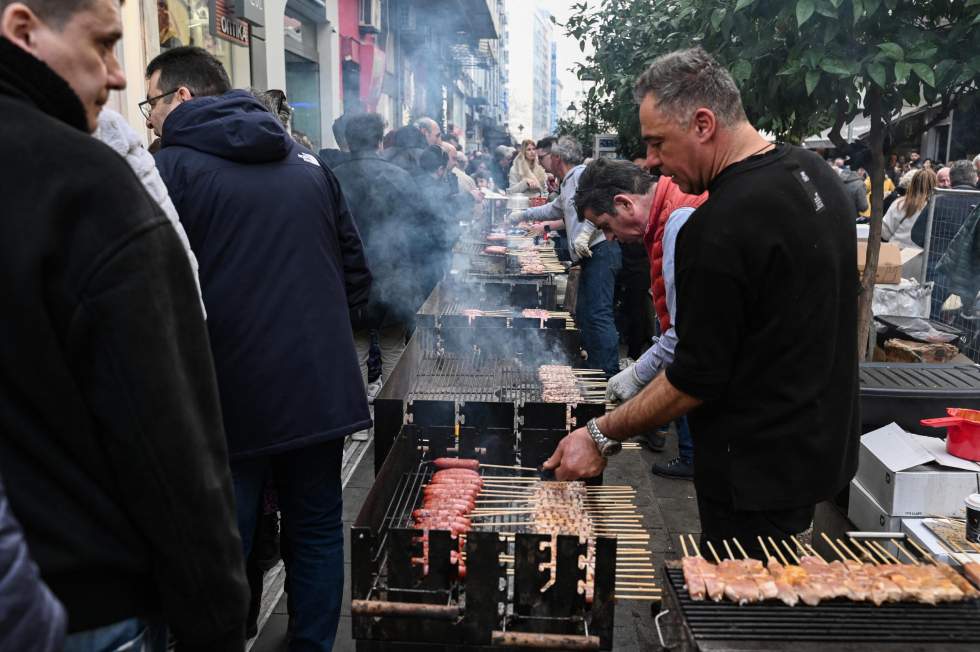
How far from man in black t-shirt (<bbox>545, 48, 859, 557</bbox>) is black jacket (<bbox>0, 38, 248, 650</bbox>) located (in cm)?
166

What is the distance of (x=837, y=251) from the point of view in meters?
2.64

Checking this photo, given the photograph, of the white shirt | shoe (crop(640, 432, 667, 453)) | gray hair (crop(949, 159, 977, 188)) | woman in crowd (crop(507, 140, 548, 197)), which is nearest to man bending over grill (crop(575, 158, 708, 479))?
the white shirt

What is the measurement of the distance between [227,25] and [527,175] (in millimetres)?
10110

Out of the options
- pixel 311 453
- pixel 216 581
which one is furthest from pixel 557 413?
pixel 216 581

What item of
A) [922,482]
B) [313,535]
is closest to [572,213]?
[922,482]

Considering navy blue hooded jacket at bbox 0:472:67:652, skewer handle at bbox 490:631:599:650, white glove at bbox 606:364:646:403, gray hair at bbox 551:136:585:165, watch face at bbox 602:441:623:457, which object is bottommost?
skewer handle at bbox 490:631:599:650

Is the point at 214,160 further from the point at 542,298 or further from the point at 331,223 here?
the point at 542,298

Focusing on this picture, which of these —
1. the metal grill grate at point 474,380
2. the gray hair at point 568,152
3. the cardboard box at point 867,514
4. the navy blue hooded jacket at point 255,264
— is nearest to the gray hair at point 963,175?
the gray hair at point 568,152

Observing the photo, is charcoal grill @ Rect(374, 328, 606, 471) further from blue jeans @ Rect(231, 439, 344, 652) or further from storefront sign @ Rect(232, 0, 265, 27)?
storefront sign @ Rect(232, 0, 265, 27)

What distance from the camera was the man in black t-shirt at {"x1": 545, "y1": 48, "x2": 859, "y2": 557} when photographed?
2.56m

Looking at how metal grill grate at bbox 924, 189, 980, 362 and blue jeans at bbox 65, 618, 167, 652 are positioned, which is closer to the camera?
blue jeans at bbox 65, 618, 167, 652

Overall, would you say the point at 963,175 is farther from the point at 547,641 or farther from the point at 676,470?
the point at 547,641

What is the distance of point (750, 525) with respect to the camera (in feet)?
9.43

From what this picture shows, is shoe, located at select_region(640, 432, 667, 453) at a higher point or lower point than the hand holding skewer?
lower
